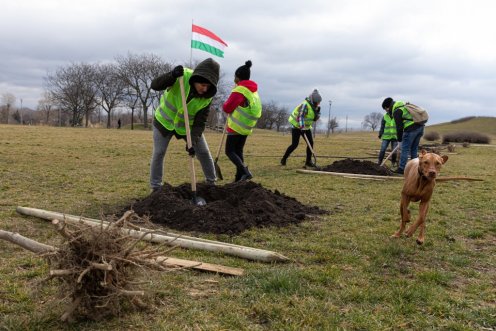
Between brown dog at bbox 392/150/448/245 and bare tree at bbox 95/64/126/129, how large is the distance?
6628 cm

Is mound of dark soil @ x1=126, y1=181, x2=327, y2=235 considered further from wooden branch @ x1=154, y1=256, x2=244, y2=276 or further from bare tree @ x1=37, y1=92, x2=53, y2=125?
bare tree @ x1=37, y1=92, x2=53, y2=125

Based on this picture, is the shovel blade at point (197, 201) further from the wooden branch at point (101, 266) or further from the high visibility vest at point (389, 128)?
the high visibility vest at point (389, 128)

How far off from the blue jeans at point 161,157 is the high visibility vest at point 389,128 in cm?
749

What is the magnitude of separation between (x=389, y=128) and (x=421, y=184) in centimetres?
839

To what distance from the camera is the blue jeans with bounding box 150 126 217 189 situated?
6719mm

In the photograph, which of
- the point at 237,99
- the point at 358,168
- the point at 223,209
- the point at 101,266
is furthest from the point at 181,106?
the point at 358,168

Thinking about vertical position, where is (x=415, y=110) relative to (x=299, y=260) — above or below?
above

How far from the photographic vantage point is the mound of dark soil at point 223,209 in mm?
5426

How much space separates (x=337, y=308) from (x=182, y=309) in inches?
46.1

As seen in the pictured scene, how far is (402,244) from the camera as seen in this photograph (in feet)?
16.5

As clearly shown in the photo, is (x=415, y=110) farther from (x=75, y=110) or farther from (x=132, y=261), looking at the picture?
(x=75, y=110)

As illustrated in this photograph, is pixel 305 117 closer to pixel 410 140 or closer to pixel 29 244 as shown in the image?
pixel 410 140

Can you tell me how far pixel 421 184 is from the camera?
16.3 feet

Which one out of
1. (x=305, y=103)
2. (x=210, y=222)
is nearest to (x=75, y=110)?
(x=305, y=103)
